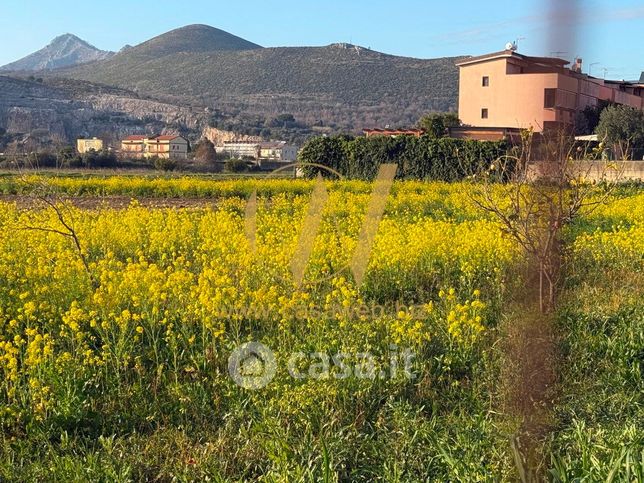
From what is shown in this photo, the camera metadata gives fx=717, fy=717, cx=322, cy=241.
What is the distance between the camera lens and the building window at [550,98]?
135cm

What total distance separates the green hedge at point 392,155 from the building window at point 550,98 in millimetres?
25417

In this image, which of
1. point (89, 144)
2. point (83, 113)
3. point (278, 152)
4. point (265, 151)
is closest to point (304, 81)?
point (83, 113)

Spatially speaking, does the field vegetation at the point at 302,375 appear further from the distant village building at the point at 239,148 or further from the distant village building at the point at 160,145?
the distant village building at the point at 239,148

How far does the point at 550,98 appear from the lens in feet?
4.64

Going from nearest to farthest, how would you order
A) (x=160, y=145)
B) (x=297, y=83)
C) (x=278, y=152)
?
(x=278, y=152)
(x=160, y=145)
(x=297, y=83)

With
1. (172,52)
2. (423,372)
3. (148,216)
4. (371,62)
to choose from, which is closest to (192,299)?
(423,372)

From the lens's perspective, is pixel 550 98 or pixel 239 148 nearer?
pixel 550 98

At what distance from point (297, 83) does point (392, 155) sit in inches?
2879

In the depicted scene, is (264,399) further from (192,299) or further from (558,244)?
(558,244)

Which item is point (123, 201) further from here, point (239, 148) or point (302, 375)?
point (239, 148)

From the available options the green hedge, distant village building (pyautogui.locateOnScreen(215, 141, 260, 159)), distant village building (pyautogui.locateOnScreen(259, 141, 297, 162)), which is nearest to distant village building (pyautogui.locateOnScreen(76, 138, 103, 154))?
distant village building (pyautogui.locateOnScreen(215, 141, 260, 159))

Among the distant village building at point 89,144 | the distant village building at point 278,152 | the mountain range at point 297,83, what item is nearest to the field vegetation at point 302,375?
the distant village building at point 278,152

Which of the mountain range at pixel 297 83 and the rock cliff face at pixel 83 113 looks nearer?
the rock cliff face at pixel 83 113

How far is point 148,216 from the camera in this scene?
35.3ft
